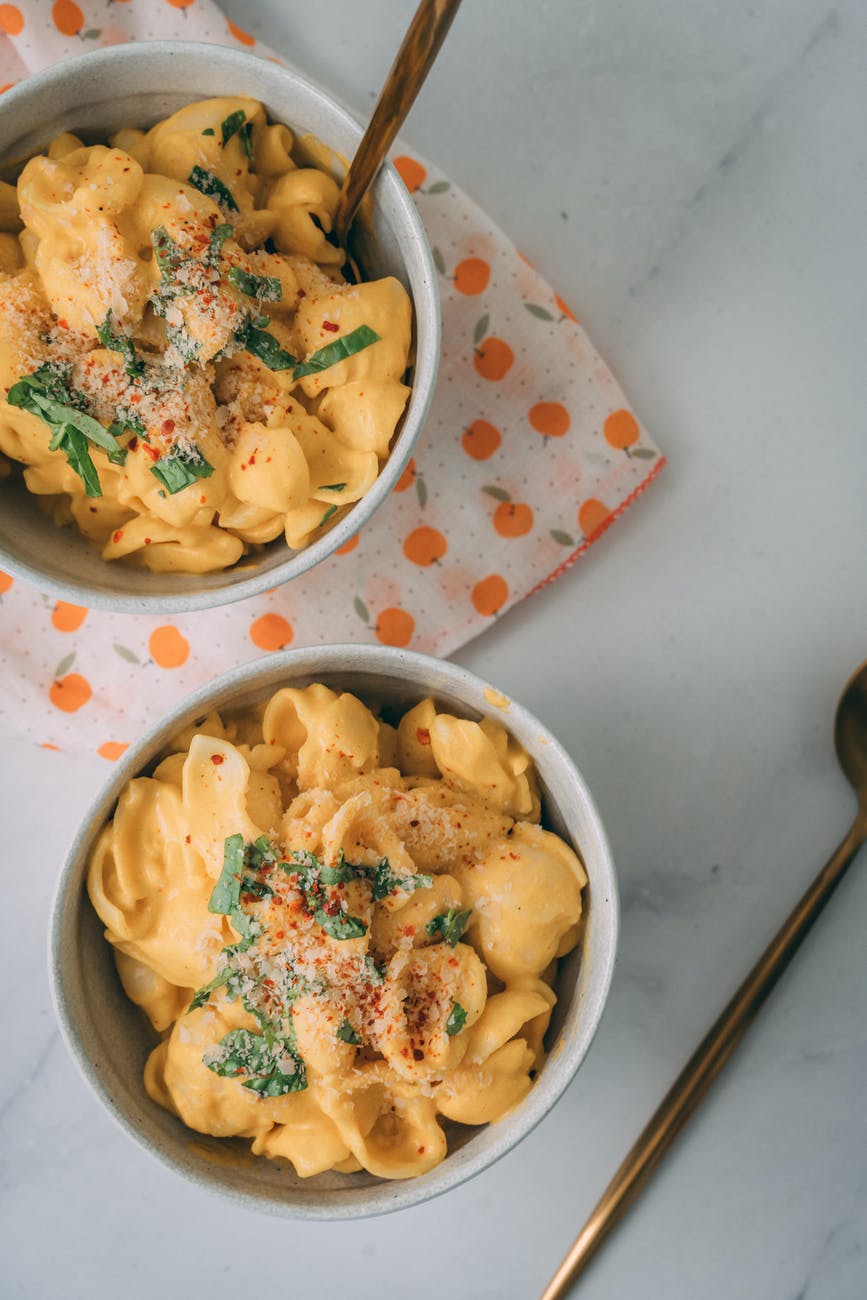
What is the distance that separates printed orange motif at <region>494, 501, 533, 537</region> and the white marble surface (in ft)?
0.40

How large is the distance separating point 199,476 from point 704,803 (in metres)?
0.97

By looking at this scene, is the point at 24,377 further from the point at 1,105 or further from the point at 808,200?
the point at 808,200

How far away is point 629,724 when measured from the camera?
6.05 feet

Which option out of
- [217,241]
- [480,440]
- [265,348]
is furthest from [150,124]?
[480,440]

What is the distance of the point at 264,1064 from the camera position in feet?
4.50

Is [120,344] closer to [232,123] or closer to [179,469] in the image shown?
[179,469]

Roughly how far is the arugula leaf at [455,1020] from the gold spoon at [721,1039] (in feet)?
1.99

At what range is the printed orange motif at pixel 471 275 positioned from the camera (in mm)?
1771

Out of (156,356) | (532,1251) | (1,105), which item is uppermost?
(1,105)

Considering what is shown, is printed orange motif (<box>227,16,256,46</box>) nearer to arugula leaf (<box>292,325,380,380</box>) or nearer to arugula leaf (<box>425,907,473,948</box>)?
arugula leaf (<box>292,325,380,380</box>)

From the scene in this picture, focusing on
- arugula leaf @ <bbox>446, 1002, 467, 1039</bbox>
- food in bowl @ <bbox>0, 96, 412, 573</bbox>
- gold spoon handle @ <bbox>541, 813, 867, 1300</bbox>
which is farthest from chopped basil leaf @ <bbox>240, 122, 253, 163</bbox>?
gold spoon handle @ <bbox>541, 813, 867, 1300</bbox>

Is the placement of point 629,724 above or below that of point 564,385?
below

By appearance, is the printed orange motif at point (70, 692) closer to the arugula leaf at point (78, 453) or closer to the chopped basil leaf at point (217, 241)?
the arugula leaf at point (78, 453)

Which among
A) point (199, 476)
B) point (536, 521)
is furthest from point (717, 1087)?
point (199, 476)
